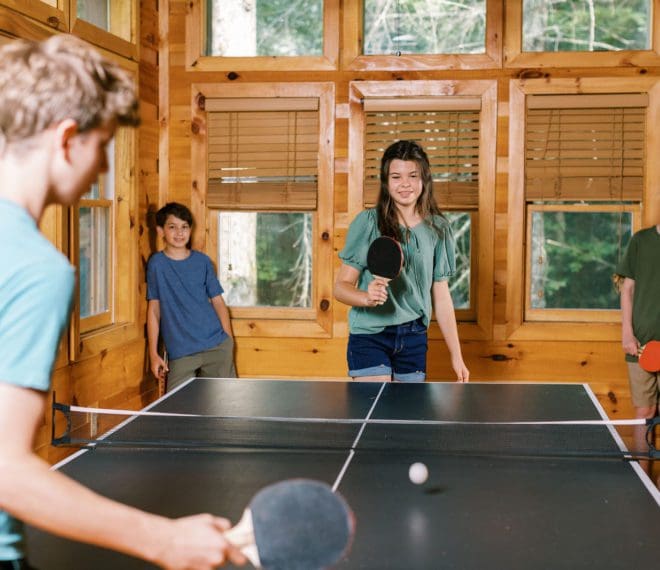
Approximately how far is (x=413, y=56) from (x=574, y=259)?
4.66ft

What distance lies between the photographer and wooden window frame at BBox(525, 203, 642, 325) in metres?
5.16

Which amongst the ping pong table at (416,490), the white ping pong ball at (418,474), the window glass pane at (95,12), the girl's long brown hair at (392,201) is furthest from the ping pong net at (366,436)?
the window glass pane at (95,12)

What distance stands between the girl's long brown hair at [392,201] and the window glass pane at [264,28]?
1.80 m

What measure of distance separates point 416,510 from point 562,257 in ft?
11.8

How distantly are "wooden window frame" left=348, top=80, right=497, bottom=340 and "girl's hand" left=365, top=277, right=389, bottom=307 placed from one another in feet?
6.30

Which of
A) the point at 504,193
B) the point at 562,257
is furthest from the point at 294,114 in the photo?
the point at 562,257

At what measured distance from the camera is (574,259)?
526 cm

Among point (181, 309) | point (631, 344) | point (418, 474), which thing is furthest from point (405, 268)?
point (181, 309)

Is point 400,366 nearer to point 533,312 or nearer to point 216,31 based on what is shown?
point 533,312

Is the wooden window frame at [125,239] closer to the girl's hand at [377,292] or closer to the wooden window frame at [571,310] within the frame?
the girl's hand at [377,292]

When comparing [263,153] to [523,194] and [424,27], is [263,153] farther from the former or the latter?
[523,194]

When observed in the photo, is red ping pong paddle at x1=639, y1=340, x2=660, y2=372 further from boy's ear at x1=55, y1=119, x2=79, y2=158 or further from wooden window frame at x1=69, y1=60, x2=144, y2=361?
boy's ear at x1=55, y1=119, x2=79, y2=158

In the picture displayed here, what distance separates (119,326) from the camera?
487 cm

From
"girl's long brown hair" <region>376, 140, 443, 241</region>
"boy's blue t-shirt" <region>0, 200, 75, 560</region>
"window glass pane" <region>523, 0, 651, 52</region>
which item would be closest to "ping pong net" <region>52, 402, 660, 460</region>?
"girl's long brown hair" <region>376, 140, 443, 241</region>
